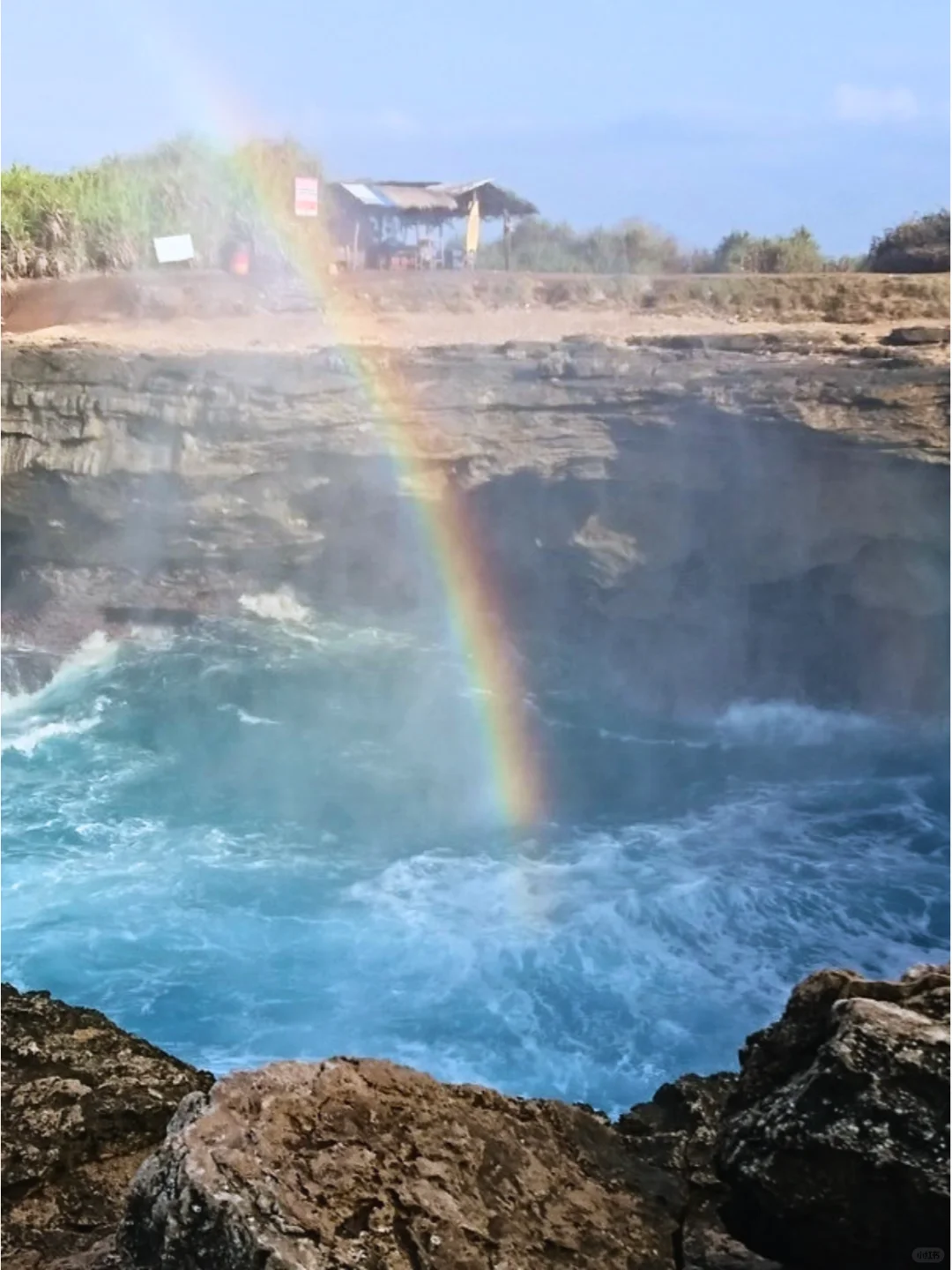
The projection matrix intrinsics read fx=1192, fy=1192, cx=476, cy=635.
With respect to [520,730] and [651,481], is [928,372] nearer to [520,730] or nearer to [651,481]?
[651,481]

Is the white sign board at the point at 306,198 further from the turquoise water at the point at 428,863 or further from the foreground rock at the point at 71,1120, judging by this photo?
the foreground rock at the point at 71,1120

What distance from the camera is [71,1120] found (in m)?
2.92

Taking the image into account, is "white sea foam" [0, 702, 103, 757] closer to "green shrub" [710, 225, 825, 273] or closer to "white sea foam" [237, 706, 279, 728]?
"white sea foam" [237, 706, 279, 728]

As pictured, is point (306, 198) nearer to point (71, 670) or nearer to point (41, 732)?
point (71, 670)

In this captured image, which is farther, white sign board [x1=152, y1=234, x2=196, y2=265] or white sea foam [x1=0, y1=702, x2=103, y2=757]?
white sign board [x1=152, y1=234, x2=196, y2=265]

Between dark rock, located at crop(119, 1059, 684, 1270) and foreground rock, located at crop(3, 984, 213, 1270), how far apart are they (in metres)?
0.72

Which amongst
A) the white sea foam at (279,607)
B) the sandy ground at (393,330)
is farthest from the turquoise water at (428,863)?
the sandy ground at (393,330)

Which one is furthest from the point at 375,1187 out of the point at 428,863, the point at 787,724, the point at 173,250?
the point at 173,250

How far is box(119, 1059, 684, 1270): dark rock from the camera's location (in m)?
1.84

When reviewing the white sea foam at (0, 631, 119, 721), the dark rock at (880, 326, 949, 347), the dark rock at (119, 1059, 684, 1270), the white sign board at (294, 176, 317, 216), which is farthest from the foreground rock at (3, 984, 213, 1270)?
the white sign board at (294, 176, 317, 216)

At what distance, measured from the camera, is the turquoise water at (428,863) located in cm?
771

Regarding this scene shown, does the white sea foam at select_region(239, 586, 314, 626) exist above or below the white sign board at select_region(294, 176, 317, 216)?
below

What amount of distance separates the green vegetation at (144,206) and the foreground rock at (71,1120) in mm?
15698

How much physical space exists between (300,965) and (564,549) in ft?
21.0
